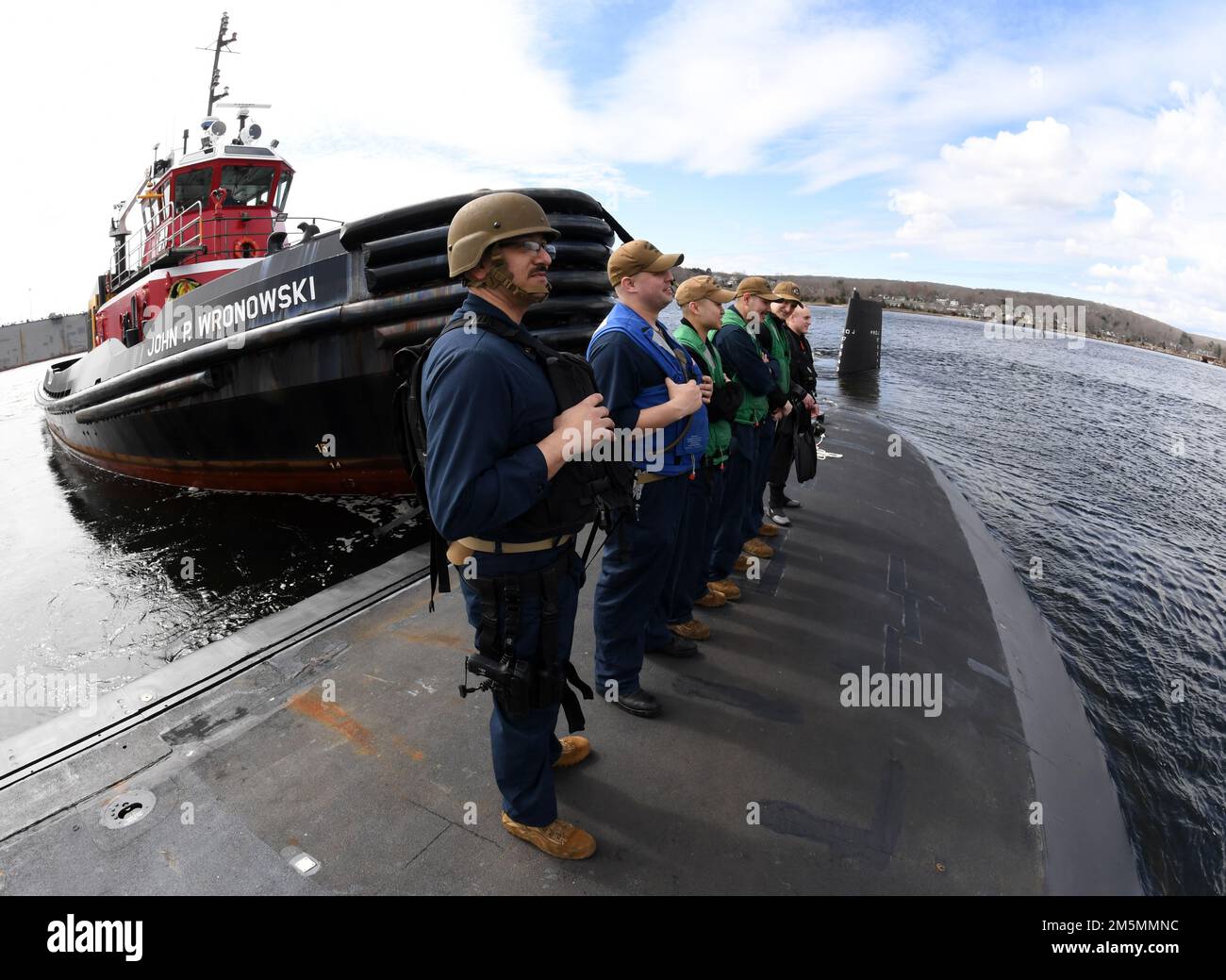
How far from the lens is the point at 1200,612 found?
5.67 metres

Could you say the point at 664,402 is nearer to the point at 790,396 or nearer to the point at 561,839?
the point at 561,839

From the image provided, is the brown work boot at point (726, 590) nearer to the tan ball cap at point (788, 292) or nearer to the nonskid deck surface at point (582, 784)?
the nonskid deck surface at point (582, 784)

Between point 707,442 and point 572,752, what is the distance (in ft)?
5.17

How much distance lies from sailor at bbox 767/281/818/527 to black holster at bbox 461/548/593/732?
3552 mm

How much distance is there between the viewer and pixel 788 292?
540 cm

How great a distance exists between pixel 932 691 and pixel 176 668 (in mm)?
3678

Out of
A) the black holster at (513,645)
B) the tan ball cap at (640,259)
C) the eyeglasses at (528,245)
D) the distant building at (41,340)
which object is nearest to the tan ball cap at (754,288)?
the tan ball cap at (640,259)

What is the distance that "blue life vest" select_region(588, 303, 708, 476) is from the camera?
108 inches

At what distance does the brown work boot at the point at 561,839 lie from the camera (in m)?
2.14

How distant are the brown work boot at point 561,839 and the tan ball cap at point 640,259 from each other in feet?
6.89

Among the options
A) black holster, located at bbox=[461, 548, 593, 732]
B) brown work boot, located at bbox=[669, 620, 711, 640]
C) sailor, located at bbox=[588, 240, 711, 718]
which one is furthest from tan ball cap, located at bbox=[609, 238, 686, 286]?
brown work boot, located at bbox=[669, 620, 711, 640]

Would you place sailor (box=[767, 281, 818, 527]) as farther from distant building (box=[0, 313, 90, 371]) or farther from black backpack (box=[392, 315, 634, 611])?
distant building (box=[0, 313, 90, 371])

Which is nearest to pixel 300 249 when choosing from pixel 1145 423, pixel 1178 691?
pixel 1178 691
